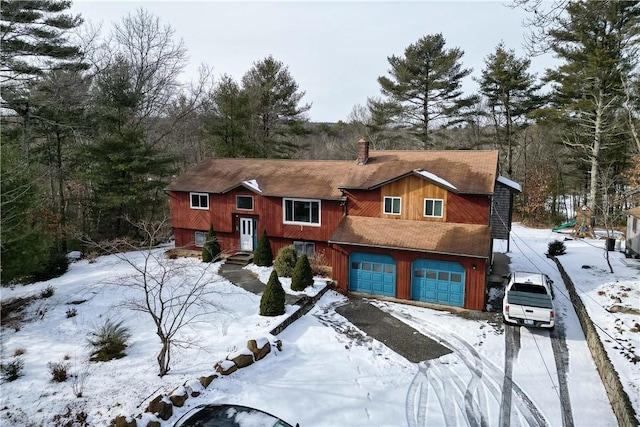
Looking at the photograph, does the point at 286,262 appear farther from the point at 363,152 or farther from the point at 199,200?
the point at 199,200

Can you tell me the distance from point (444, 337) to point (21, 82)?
2670cm

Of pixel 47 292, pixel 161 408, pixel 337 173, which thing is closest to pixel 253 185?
pixel 337 173

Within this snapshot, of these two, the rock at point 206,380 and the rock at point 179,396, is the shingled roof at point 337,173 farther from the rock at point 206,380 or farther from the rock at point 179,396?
the rock at point 179,396

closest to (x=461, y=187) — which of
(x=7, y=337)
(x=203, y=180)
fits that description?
(x=203, y=180)

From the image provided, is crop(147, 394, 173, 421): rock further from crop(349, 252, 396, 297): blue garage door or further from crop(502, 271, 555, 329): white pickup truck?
crop(502, 271, 555, 329): white pickup truck

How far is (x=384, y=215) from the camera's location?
19.9 m

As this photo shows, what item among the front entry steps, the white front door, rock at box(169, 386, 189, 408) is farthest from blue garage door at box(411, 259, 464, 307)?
rock at box(169, 386, 189, 408)

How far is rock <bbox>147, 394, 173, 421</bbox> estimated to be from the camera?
916 centimetres

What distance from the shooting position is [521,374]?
39.8 feet

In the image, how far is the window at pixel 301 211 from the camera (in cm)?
2184

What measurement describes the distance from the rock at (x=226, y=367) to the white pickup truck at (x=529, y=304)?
33.8ft

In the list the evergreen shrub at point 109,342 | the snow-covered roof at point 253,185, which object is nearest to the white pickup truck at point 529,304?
the evergreen shrub at point 109,342

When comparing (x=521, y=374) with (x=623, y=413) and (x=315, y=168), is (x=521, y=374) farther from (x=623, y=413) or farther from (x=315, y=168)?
(x=315, y=168)

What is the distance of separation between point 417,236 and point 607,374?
8706 mm
